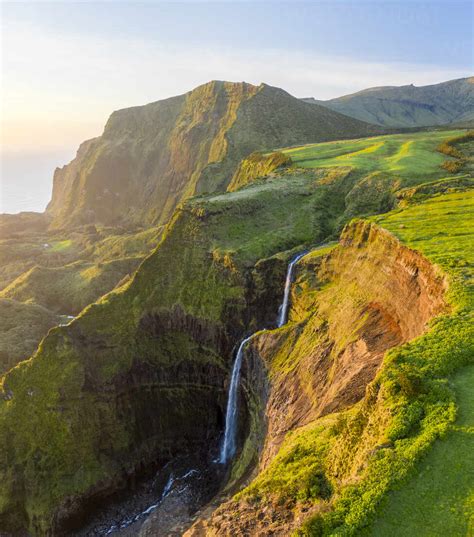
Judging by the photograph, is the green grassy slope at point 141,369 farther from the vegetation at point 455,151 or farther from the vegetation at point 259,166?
the vegetation at point 259,166

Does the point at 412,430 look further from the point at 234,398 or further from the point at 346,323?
the point at 234,398

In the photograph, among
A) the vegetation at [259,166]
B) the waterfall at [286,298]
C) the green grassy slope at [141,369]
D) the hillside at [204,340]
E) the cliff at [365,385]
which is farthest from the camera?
the vegetation at [259,166]

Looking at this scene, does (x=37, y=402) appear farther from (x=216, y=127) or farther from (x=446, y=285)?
(x=216, y=127)

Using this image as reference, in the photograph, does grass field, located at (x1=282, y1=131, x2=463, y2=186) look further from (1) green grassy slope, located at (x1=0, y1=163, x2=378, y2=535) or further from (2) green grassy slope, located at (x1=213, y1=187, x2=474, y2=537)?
(2) green grassy slope, located at (x1=213, y1=187, x2=474, y2=537)

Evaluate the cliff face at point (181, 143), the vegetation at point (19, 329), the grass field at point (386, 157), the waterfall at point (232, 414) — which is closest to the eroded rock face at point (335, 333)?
the waterfall at point (232, 414)

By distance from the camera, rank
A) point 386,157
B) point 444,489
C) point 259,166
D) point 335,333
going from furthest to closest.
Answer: point 259,166 < point 386,157 < point 335,333 < point 444,489

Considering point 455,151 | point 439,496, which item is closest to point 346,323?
point 439,496
